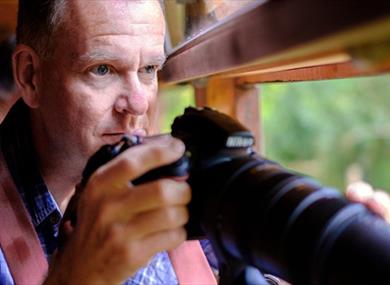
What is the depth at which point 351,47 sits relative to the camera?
27cm

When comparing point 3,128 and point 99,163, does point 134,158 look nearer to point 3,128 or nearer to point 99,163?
point 99,163

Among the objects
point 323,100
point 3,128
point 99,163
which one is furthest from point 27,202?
point 323,100

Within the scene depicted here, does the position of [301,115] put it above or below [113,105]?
below

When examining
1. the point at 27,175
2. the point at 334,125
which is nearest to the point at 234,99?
the point at 27,175

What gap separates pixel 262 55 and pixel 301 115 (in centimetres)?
385

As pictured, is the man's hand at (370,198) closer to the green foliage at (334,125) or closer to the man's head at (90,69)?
the man's head at (90,69)

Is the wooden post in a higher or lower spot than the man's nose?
lower

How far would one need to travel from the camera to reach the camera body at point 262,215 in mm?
313

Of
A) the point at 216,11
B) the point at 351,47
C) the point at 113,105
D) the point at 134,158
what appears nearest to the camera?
the point at 351,47

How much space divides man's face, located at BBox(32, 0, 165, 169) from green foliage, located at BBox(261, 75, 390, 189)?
3244 millimetres

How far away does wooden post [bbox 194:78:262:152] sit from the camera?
3.18ft

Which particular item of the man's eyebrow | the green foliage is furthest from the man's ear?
the green foliage

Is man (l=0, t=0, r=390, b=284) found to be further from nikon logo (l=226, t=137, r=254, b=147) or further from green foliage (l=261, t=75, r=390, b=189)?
green foliage (l=261, t=75, r=390, b=189)

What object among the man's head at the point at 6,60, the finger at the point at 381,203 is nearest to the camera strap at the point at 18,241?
the finger at the point at 381,203
